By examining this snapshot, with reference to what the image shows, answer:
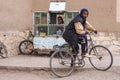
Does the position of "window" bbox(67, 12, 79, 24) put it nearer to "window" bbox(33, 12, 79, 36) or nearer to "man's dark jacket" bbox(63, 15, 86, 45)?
"window" bbox(33, 12, 79, 36)

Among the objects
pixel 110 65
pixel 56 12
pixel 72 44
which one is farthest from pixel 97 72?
pixel 56 12

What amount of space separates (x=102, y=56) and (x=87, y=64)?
39.9 inches

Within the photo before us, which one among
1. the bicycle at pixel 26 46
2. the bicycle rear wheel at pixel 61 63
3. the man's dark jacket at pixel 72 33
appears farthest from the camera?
the bicycle at pixel 26 46

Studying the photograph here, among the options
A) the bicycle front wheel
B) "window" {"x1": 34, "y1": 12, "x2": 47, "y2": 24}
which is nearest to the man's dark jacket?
the bicycle front wheel

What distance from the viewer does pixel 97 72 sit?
880 cm

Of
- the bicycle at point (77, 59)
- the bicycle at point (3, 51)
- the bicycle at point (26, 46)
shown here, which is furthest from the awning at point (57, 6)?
the bicycle at point (77, 59)

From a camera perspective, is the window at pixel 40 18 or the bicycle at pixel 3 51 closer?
the bicycle at pixel 3 51

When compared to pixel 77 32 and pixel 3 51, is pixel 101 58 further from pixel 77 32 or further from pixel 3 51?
pixel 3 51

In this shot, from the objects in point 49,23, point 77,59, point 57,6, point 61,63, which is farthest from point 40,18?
point 77,59

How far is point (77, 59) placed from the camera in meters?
8.76

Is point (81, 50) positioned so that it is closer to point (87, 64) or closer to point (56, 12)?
point (87, 64)

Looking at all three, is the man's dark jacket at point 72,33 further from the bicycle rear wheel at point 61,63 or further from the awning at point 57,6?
the awning at point 57,6

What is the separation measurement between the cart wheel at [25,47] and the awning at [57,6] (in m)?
1.56

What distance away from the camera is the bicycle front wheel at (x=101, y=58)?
8.81 m
